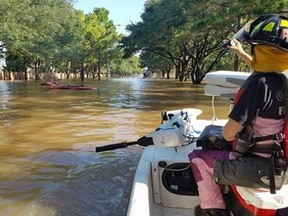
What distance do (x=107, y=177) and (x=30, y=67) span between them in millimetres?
52007

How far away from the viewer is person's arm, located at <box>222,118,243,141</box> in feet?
6.99

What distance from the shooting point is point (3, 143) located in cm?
727

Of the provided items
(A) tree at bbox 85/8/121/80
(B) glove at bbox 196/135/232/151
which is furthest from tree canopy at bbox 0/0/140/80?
(B) glove at bbox 196/135/232/151

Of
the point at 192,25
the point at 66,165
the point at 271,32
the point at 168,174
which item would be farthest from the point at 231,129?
the point at 192,25

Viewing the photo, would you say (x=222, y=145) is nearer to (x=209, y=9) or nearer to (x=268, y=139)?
(x=268, y=139)

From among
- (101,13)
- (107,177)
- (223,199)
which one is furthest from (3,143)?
(101,13)

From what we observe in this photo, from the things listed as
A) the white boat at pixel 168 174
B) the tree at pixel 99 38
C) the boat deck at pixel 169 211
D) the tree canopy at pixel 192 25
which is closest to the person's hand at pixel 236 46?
the white boat at pixel 168 174

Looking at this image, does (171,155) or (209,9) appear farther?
(209,9)

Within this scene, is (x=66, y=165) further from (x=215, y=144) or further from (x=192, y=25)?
(x=192, y=25)

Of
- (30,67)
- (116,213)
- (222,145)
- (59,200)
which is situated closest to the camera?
(222,145)

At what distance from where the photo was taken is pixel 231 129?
85.6 inches

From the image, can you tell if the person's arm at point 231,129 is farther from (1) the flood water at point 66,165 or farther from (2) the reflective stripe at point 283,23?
(1) the flood water at point 66,165

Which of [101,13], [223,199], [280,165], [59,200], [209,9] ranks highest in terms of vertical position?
[101,13]

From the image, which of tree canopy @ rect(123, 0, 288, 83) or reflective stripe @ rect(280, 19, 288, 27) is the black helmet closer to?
reflective stripe @ rect(280, 19, 288, 27)
